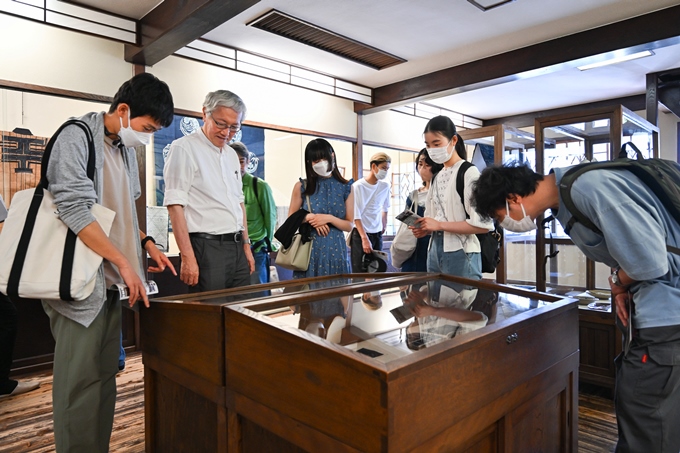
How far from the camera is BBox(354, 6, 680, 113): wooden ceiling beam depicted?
11.3ft

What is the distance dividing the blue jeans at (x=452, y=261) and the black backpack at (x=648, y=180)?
87 cm

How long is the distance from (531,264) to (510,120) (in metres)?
3.88

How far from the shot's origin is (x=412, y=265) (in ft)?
10.3

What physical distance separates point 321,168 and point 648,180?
5.18 feet

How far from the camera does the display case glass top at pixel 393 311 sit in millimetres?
1042

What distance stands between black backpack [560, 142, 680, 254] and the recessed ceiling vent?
9.38ft

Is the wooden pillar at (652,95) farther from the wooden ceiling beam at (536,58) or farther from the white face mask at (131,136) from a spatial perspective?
the white face mask at (131,136)

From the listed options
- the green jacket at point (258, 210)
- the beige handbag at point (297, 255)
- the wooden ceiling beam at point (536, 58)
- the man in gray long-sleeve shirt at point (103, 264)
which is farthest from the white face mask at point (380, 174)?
A: the man in gray long-sleeve shirt at point (103, 264)

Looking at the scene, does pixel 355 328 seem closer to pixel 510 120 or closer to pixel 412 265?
pixel 412 265

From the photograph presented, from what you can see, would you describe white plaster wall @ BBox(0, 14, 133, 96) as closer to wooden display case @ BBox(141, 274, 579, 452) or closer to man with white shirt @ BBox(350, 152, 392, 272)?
man with white shirt @ BBox(350, 152, 392, 272)

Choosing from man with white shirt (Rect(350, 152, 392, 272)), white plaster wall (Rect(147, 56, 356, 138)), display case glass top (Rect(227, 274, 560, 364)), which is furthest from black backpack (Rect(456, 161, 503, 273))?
white plaster wall (Rect(147, 56, 356, 138))

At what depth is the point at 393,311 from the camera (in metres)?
1.37

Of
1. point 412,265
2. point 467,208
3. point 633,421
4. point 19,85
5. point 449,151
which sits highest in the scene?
point 19,85

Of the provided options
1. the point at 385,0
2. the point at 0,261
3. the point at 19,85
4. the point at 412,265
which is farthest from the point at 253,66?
the point at 0,261
